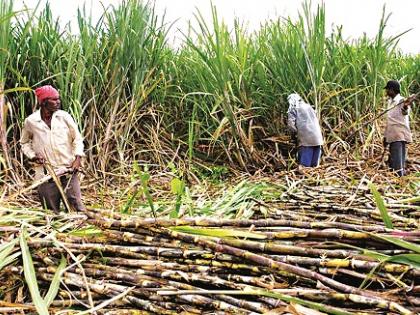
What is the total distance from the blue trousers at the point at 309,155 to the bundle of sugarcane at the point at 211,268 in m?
3.50

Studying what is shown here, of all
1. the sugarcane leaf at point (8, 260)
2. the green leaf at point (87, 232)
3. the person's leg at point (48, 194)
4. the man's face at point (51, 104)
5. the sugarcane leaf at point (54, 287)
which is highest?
the man's face at point (51, 104)

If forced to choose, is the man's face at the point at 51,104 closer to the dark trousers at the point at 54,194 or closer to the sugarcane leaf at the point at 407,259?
the dark trousers at the point at 54,194

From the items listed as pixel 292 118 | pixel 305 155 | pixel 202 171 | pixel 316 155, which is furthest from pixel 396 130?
pixel 202 171

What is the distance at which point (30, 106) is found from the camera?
4.28 meters

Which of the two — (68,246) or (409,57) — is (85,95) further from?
(409,57)

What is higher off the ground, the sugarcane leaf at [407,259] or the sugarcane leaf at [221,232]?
the sugarcane leaf at [407,259]

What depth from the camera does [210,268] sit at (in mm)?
Answer: 1234

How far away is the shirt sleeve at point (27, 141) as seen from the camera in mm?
3365

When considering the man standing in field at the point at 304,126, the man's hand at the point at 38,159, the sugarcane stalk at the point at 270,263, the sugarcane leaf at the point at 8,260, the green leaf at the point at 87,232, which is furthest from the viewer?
the man standing in field at the point at 304,126

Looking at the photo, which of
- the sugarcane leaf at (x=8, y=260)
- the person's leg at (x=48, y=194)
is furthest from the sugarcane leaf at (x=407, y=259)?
the person's leg at (x=48, y=194)

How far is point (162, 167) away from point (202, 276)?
3.69 metres

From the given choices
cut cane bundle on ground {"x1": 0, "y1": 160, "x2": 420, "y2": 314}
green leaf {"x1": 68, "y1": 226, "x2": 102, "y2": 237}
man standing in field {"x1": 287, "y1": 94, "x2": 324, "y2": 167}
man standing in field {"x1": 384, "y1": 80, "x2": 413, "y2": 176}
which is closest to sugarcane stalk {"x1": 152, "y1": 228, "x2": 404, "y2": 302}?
cut cane bundle on ground {"x1": 0, "y1": 160, "x2": 420, "y2": 314}

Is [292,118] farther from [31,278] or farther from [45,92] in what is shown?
[31,278]

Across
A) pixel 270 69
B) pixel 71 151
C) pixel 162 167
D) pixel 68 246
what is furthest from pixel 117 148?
pixel 68 246
